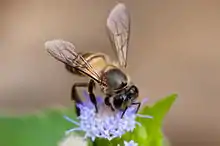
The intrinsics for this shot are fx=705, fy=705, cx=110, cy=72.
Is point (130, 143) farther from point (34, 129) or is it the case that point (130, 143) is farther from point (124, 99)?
point (34, 129)

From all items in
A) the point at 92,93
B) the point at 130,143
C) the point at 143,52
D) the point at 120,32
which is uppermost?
the point at 143,52

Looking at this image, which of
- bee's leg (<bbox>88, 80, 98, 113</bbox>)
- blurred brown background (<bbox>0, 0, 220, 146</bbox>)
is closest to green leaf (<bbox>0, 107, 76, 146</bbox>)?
bee's leg (<bbox>88, 80, 98, 113</bbox>)

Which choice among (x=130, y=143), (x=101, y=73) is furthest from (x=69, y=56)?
(x=130, y=143)

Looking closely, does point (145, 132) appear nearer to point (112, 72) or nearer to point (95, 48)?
point (112, 72)

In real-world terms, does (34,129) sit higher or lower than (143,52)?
lower

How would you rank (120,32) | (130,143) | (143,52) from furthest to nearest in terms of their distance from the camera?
1. (143,52)
2. (120,32)
3. (130,143)

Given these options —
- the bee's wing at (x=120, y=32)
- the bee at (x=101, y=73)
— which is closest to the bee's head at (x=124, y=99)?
the bee at (x=101, y=73)

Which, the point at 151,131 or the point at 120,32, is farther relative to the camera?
the point at 120,32
